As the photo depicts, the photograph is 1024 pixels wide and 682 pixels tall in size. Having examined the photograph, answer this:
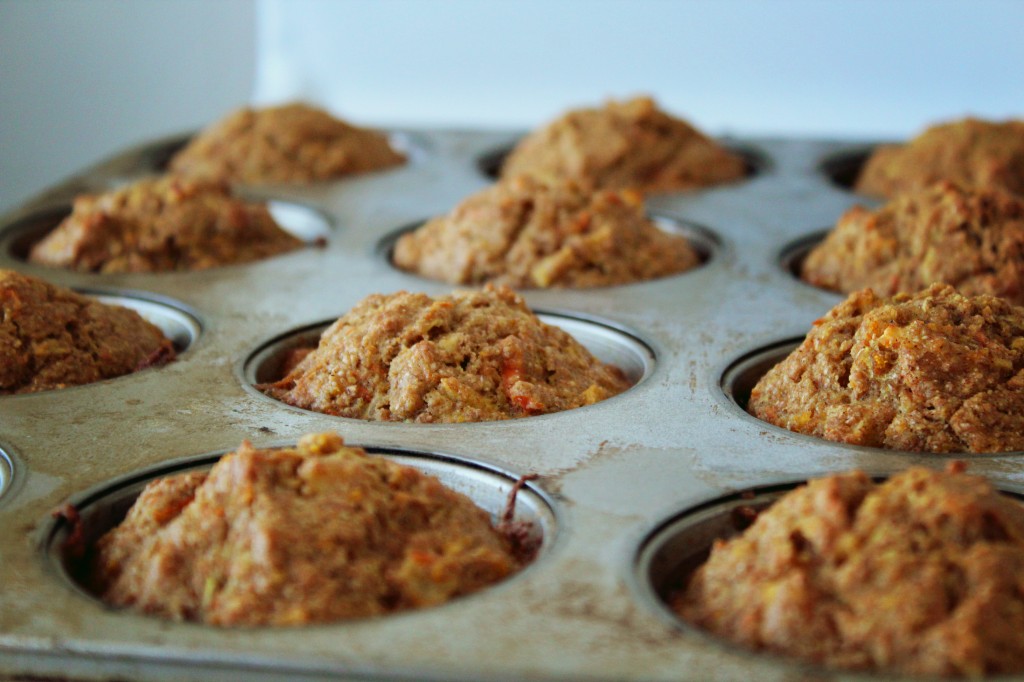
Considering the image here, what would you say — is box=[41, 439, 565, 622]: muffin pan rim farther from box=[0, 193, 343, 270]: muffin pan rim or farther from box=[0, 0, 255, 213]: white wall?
box=[0, 0, 255, 213]: white wall

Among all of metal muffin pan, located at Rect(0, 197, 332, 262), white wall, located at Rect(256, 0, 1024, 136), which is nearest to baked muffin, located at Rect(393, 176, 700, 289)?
metal muffin pan, located at Rect(0, 197, 332, 262)

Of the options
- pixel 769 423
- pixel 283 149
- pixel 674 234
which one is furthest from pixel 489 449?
pixel 283 149

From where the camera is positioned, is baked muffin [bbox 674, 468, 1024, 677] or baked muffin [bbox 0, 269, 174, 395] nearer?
baked muffin [bbox 674, 468, 1024, 677]

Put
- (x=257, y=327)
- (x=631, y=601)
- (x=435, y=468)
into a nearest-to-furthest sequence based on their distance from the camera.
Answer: (x=631, y=601), (x=435, y=468), (x=257, y=327)

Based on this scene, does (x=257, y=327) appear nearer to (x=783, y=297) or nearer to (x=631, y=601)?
Answer: (x=783, y=297)

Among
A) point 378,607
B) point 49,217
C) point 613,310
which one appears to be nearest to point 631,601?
point 378,607

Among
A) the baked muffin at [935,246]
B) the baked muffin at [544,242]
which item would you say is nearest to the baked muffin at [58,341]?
the baked muffin at [544,242]
